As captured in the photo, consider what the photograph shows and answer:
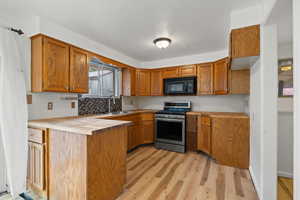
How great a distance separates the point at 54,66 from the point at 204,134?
306 centimetres

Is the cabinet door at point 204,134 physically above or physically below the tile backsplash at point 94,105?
below

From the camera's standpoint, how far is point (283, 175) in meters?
2.20

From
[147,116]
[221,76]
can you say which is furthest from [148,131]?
[221,76]

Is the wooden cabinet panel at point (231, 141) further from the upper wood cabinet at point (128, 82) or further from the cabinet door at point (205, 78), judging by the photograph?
the upper wood cabinet at point (128, 82)

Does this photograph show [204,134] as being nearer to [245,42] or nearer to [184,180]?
[184,180]

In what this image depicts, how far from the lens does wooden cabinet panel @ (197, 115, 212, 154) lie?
2.84 metres

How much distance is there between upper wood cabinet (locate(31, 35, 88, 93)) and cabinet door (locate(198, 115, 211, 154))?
2.57m

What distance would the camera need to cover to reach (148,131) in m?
3.59

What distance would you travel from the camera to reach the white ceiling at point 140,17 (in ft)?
5.51

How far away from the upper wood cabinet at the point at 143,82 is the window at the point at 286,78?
9.15 feet

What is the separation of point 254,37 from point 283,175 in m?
2.23

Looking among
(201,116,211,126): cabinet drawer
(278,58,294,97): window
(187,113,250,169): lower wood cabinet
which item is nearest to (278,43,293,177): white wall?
(278,58,294,97): window

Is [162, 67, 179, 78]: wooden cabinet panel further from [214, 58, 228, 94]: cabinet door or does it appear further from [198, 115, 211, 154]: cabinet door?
[198, 115, 211, 154]: cabinet door

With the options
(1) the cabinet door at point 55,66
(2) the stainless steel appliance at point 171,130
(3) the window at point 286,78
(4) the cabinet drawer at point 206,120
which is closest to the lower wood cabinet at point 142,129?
(2) the stainless steel appliance at point 171,130
